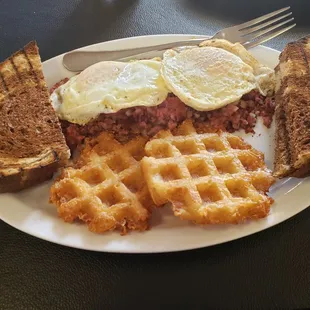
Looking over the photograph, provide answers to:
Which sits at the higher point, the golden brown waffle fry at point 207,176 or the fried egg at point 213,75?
the fried egg at point 213,75

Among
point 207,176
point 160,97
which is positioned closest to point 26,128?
point 160,97

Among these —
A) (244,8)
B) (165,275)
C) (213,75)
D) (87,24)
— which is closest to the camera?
(165,275)

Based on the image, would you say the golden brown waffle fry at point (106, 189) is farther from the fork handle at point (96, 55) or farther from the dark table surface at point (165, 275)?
the fork handle at point (96, 55)

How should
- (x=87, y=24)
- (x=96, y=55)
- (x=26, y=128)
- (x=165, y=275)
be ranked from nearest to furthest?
(x=165, y=275), (x=26, y=128), (x=96, y=55), (x=87, y=24)

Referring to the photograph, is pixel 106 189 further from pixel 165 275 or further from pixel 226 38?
pixel 226 38

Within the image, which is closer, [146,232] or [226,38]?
[146,232]

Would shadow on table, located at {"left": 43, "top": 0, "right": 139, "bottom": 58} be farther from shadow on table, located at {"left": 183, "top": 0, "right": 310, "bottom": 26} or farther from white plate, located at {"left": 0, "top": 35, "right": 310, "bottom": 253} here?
white plate, located at {"left": 0, "top": 35, "right": 310, "bottom": 253}

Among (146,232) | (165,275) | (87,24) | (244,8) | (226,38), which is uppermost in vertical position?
(87,24)

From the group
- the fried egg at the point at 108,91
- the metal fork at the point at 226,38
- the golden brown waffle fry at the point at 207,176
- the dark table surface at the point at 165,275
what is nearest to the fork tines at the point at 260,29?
the metal fork at the point at 226,38
